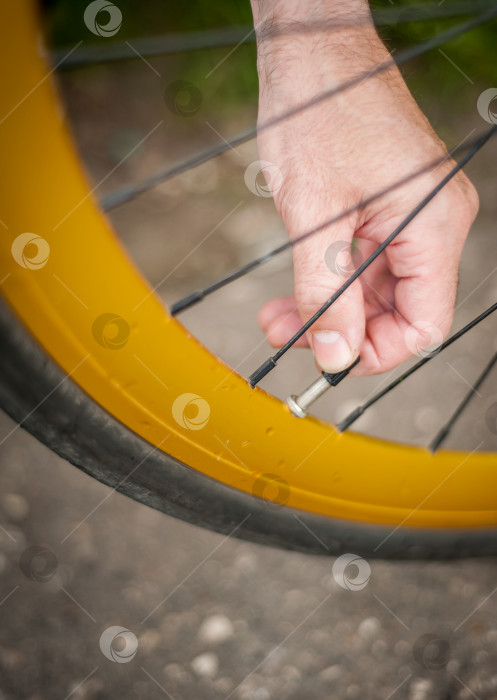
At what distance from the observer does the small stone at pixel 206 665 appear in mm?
880

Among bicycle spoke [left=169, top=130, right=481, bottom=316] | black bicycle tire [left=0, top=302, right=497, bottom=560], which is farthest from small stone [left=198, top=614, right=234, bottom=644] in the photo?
bicycle spoke [left=169, top=130, right=481, bottom=316]

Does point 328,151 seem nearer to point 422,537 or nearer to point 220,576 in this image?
point 422,537

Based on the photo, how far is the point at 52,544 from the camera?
38.2 inches

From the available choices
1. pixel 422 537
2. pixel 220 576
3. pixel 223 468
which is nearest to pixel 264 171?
pixel 223 468

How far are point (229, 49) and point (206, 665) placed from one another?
4.12 ft
